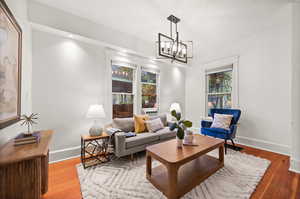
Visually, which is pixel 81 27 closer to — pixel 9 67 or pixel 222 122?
pixel 9 67

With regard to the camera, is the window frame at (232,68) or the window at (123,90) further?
the window frame at (232,68)

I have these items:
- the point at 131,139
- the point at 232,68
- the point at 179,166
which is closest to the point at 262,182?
the point at 179,166

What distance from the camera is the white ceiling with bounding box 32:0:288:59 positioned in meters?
2.24

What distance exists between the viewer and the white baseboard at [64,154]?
240 centimetres

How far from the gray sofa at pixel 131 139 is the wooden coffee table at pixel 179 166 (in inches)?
24.3

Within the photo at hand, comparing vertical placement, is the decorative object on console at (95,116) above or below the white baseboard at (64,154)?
above

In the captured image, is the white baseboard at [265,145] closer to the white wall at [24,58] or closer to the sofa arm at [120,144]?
the sofa arm at [120,144]

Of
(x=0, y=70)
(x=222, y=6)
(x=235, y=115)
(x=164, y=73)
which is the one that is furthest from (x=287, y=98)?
(x=0, y=70)

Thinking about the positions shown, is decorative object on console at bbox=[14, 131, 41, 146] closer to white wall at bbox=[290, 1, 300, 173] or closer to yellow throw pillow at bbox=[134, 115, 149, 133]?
yellow throw pillow at bbox=[134, 115, 149, 133]

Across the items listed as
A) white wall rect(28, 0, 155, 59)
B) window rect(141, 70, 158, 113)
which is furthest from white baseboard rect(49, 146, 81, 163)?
white wall rect(28, 0, 155, 59)

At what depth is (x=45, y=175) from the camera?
62.1 inches

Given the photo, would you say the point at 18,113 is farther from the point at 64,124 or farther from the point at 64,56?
the point at 64,56

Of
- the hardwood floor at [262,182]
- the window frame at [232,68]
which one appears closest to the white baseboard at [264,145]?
the hardwood floor at [262,182]

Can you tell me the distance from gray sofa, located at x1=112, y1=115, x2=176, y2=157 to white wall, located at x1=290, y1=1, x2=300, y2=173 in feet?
7.05
